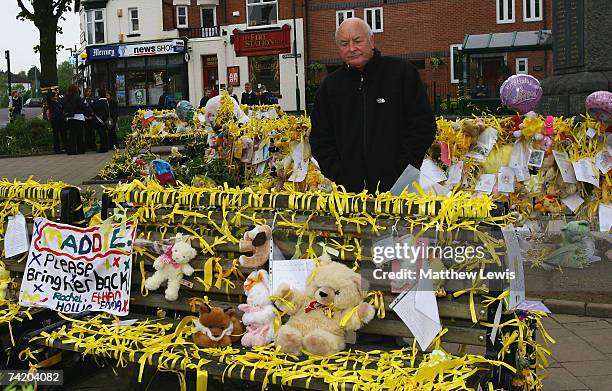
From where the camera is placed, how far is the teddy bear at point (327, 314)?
365 cm

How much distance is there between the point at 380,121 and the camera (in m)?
4.54

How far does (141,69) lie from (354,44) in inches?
1645

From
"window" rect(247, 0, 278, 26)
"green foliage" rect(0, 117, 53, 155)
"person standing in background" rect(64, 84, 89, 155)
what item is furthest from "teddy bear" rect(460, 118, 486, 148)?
"window" rect(247, 0, 278, 26)

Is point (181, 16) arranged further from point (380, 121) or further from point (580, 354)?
point (580, 354)

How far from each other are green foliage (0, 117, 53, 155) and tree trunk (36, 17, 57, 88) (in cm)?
252

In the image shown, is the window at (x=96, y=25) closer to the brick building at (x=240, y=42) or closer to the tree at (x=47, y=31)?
the brick building at (x=240, y=42)

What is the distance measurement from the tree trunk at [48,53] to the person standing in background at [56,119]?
536 cm

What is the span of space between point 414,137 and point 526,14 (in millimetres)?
34418

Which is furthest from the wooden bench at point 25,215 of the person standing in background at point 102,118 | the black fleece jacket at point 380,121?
the person standing in background at point 102,118

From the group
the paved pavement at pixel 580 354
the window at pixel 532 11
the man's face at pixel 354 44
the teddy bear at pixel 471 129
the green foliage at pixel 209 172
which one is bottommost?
the paved pavement at pixel 580 354

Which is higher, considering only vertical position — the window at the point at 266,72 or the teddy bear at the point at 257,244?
the window at the point at 266,72

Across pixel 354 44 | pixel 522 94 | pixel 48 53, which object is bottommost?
pixel 522 94

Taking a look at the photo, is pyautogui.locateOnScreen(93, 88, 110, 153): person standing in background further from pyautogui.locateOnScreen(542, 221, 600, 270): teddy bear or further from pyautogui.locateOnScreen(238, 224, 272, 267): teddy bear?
pyautogui.locateOnScreen(238, 224, 272, 267): teddy bear

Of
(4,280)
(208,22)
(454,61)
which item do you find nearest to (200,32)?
(208,22)
